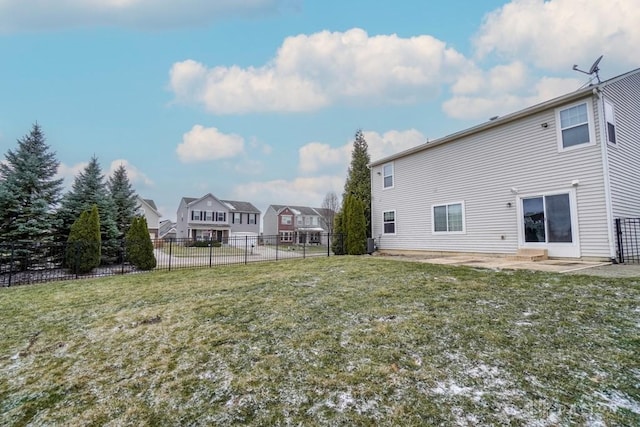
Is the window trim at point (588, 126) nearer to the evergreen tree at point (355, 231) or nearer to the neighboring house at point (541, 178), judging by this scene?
the neighboring house at point (541, 178)

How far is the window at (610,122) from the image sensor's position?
804cm

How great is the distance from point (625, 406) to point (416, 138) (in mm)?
15898

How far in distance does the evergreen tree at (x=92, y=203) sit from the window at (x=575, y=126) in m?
15.7

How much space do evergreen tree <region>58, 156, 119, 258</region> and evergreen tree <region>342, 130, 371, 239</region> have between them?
11108 mm

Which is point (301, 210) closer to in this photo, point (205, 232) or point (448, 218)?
point (205, 232)

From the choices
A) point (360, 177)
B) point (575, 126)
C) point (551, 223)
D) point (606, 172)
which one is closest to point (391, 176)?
point (360, 177)

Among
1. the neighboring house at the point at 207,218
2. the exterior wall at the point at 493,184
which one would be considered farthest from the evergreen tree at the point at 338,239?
the neighboring house at the point at 207,218

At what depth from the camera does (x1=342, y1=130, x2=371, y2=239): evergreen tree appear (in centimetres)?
1730

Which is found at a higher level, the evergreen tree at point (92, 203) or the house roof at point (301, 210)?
the house roof at point (301, 210)

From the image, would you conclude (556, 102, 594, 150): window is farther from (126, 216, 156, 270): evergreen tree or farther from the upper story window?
the upper story window

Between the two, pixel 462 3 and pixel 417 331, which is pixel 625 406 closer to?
pixel 417 331

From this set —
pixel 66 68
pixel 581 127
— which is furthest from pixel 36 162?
pixel 581 127

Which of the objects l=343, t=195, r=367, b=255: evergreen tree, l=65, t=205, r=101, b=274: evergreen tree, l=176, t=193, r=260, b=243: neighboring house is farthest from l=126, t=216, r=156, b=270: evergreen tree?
l=176, t=193, r=260, b=243: neighboring house

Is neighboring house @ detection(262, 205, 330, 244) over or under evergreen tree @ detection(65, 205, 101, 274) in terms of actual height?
over
